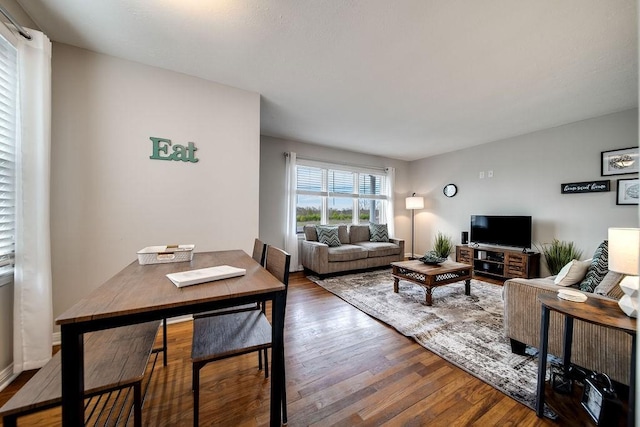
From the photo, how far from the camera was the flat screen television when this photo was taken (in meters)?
3.79

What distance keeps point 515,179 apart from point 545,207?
0.62m

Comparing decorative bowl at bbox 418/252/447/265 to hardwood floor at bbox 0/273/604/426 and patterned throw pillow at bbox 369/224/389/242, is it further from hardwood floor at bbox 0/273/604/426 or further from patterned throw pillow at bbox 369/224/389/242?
patterned throw pillow at bbox 369/224/389/242

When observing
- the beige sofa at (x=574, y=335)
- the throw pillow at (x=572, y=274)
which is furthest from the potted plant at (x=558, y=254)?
the beige sofa at (x=574, y=335)

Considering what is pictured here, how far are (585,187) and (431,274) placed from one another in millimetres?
2666

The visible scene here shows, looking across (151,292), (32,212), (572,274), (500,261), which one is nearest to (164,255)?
(151,292)

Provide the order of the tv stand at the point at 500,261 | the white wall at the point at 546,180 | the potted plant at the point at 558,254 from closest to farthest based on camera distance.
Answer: the white wall at the point at 546,180 < the potted plant at the point at 558,254 < the tv stand at the point at 500,261

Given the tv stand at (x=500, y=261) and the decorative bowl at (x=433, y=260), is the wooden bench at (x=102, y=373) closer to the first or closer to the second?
the decorative bowl at (x=433, y=260)

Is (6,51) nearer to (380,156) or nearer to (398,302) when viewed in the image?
(398,302)

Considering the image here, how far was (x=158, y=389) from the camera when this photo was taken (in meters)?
1.46

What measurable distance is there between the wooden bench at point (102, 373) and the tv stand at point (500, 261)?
15.0ft

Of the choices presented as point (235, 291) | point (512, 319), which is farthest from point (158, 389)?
point (512, 319)

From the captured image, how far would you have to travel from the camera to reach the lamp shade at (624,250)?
113 cm

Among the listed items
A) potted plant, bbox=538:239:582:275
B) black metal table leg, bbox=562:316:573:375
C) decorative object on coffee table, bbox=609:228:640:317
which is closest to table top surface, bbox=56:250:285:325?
decorative object on coffee table, bbox=609:228:640:317

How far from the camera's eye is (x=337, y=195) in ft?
16.3
